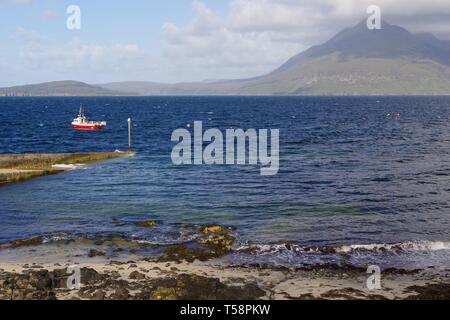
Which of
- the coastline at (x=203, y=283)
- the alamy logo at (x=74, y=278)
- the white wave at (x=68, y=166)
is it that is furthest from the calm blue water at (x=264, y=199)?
the alamy logo at (x=74, y=278)

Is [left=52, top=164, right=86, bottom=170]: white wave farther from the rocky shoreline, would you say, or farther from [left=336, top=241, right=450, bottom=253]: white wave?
[left=336, top=241, right=450, bottom=253]: white wave

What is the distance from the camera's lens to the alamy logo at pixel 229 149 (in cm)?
6906

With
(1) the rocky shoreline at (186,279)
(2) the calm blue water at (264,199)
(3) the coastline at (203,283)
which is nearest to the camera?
(3) the coastline at (203,283)

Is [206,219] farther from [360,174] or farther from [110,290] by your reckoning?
[360,174]

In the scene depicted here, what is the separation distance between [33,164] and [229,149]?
1286 inches

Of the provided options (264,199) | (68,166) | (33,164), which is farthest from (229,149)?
(264,199)

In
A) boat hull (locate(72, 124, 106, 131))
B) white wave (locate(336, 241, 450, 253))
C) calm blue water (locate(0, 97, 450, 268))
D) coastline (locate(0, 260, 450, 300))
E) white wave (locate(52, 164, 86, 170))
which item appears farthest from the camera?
boat hull (locate(72, 124, 106, 131))

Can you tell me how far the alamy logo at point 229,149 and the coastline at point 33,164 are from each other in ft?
43.2

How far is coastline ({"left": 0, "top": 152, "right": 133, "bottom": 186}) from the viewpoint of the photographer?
55500 millimetres

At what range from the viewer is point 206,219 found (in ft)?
128

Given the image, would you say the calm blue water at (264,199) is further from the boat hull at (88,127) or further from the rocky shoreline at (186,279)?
the boat hull at (88,127)

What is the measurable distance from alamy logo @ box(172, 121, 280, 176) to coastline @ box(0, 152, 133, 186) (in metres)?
13.2

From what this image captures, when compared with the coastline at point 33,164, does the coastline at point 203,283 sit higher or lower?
lower

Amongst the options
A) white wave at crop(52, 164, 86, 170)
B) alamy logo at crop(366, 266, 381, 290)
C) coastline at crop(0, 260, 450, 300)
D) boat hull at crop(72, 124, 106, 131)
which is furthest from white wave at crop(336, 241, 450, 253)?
boat hull at crop(72, 124, 106, 131)
